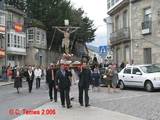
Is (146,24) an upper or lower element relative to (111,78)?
upper

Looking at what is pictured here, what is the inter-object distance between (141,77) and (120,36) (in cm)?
1891

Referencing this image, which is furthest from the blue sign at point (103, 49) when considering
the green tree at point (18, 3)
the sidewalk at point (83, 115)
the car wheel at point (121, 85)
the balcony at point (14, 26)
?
the green tree at point (18, 3)

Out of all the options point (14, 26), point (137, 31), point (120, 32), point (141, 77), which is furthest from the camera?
point (14, 26)

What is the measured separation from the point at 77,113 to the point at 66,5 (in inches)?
2422

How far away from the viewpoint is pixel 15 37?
2675 inches

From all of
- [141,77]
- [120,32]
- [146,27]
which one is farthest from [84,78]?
[120,32]

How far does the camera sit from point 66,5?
254ft

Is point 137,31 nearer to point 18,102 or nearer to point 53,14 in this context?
point 18,102

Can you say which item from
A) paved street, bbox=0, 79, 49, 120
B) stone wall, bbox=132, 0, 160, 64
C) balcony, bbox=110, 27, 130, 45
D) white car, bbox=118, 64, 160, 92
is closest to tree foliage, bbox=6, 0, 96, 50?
balcony, bbox=110, 27, 130, 45

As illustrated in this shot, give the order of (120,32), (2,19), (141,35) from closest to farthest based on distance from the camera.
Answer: (141,35)
(120,32)
(2,19)

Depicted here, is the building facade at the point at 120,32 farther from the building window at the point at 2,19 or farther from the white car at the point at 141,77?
the building window at the point at 2,19

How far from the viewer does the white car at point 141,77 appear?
2638cm

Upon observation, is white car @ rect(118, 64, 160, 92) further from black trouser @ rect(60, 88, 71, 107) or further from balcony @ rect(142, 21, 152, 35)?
balcony @ rect(142, 21, 152, 35)

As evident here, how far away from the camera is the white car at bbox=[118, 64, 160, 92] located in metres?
26.4
